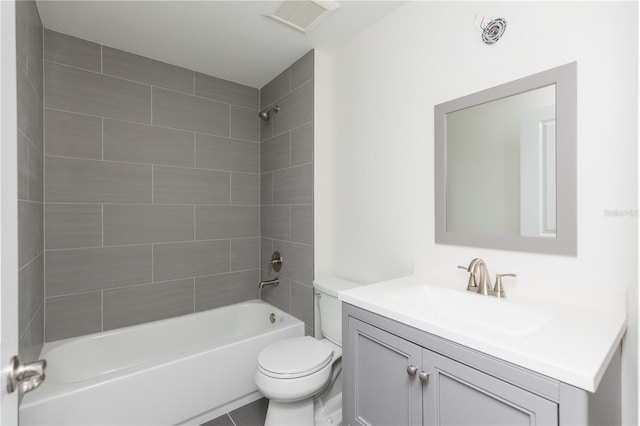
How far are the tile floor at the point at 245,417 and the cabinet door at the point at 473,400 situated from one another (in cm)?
126

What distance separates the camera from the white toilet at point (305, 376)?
152 centimetres

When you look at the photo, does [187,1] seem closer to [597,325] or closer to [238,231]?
[238,231]

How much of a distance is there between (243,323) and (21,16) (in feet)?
7.62

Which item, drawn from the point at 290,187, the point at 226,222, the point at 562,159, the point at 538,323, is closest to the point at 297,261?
the point at 290,187

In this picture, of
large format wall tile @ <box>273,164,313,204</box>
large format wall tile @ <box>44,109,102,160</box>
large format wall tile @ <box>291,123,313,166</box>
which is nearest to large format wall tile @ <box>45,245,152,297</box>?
large format wall tile @ <box>44,109,102,160</box>

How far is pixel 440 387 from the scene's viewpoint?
0.96 meters

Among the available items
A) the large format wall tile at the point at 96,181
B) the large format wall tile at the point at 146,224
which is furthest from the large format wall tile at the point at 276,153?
the large format wall tile at the point at 96,181

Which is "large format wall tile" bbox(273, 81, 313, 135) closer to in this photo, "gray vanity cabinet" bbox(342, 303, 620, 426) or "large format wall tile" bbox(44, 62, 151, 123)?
"large format wall tile" bbox(44, 62, 151, 123)

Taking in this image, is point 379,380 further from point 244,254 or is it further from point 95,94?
point 95,94

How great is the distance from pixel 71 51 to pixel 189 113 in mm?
772

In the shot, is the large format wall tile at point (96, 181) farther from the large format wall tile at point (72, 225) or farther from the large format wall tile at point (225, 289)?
the large format wall tile at point (225, 289)

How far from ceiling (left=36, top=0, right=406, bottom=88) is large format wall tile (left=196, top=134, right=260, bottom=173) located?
0.58m

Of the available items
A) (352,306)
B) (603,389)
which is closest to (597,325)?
(603,389)

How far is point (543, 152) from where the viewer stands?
3.90 feet
